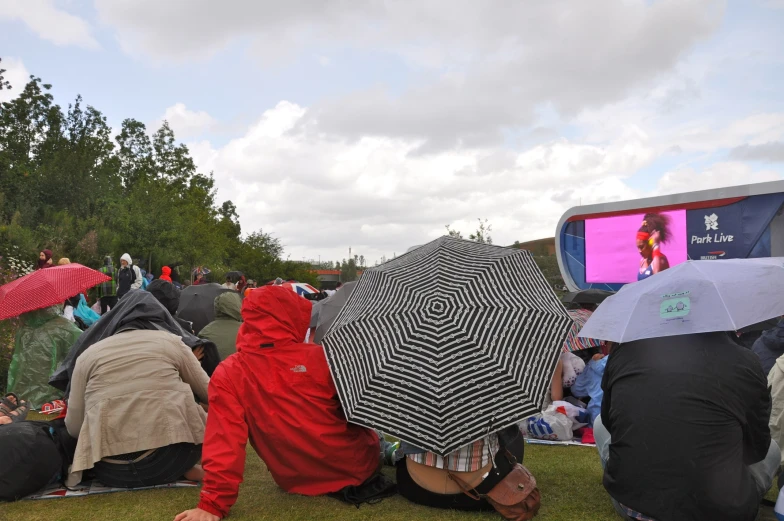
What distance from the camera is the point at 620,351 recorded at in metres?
3.52

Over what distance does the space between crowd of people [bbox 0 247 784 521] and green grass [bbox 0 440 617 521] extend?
95 millimetres

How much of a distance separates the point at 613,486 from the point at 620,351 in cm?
72

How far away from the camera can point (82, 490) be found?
14.3 feet

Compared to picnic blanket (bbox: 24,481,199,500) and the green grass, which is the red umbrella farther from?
the green grass

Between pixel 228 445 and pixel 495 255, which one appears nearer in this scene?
pixel 228 445

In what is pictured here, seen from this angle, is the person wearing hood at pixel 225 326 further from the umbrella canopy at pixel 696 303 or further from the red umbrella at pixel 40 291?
the umbrella canopy at pixel 696 303

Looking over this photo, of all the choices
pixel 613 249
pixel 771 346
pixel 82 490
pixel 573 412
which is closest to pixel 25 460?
pixel 82 490

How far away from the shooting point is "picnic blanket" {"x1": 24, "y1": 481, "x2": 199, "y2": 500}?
4.25m

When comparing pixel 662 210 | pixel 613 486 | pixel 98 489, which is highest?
pixel 662 210

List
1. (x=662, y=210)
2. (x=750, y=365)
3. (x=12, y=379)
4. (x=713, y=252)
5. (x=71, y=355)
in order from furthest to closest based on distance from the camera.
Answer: (x=662, y=210), (x=713, y=252), (x=12, y=379), (x=71, y=355), (x=750, y=365)

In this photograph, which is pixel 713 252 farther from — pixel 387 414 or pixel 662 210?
pixel 387 414

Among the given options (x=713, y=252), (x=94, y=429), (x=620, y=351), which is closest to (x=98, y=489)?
(x=94, y=429)

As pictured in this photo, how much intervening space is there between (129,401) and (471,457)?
2.26 m

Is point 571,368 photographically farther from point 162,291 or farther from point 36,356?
point 36,356
